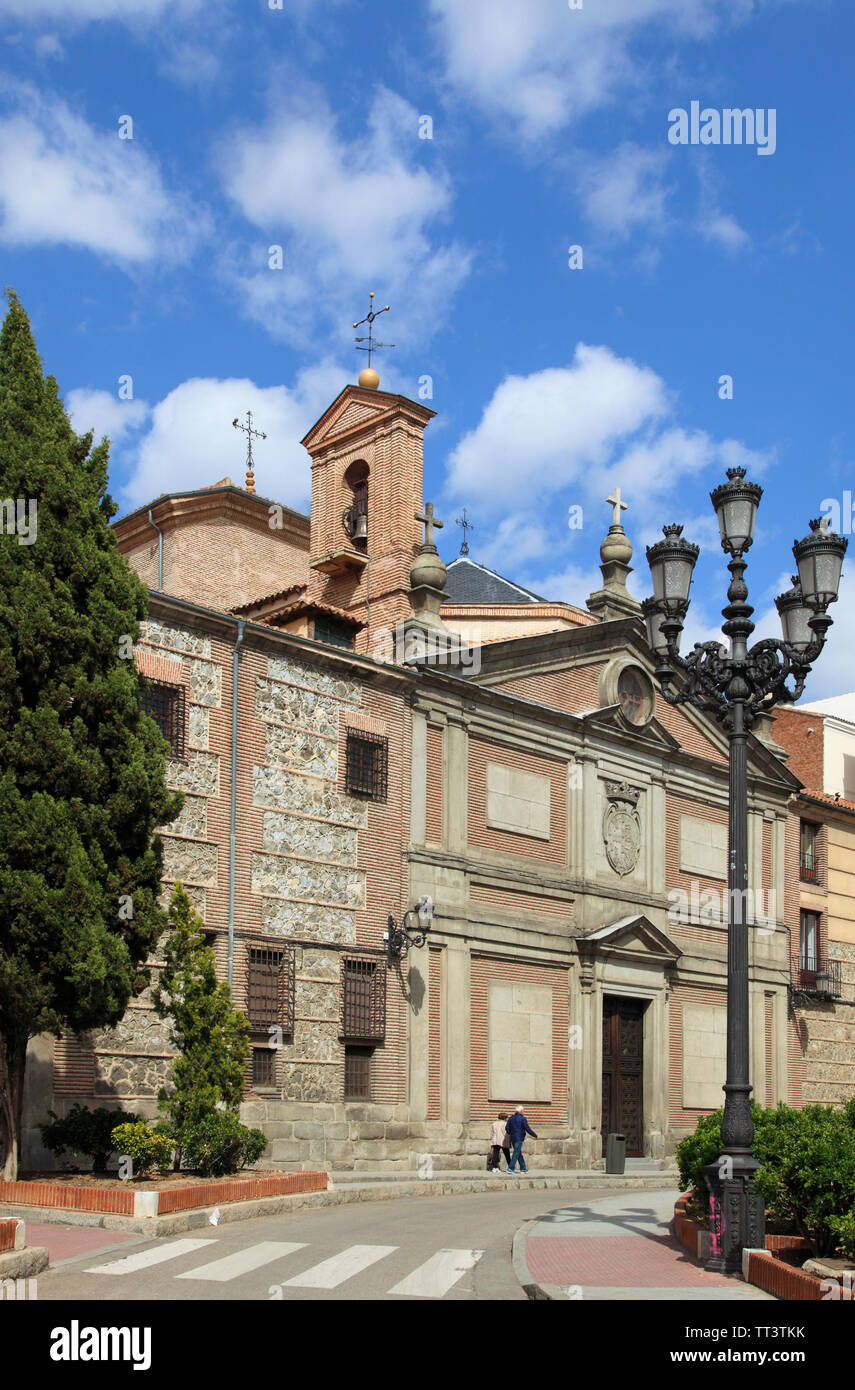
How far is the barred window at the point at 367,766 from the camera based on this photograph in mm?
26000

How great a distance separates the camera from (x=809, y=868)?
3809 cm

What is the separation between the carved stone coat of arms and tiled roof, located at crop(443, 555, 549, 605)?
19.0 feet

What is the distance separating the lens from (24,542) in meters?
18.0

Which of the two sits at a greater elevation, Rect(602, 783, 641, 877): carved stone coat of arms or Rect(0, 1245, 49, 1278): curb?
Rect(602, 783, 641, 877): carved stone coat of arms

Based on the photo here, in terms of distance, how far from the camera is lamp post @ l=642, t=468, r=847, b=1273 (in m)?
13.9

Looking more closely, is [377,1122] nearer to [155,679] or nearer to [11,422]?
[155,679]

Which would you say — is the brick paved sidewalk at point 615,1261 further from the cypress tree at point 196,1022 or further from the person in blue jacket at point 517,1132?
the person in blue jacket at point 517,1132

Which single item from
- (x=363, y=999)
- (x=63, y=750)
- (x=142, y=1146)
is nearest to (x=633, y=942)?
(x=363, y=999)

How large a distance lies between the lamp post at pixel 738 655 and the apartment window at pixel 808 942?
22.5 m

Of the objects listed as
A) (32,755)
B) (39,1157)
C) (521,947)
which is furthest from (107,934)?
(521,947)

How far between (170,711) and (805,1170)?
13.1 meters

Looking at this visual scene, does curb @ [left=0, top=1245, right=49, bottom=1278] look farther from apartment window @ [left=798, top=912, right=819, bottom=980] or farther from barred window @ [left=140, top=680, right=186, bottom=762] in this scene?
apartment window @ [left=798, top=912, right=819, bottom=980]

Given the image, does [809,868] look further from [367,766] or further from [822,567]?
[822,567]

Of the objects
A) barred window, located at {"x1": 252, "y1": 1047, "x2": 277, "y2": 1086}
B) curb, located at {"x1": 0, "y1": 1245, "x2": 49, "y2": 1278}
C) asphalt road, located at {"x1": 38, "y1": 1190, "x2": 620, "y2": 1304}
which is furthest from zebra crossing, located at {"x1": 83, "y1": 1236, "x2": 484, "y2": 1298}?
barred window, located at {"x1": 252, "y1": 1047, "x2": 277, "y2": 1086}
